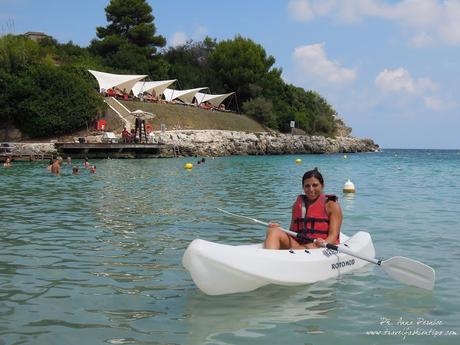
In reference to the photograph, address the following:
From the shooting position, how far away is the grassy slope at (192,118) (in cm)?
6419

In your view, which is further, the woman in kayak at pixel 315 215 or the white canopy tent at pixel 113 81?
the white canopy tent at pixel 113 81

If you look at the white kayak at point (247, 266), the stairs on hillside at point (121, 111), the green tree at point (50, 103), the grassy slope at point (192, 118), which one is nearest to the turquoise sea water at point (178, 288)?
the white kayak at point (247, 266)

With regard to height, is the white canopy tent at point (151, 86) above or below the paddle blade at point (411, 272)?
above

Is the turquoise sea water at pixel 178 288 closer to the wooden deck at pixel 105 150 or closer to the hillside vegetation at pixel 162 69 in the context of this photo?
the wooden deck at pixel 105 150

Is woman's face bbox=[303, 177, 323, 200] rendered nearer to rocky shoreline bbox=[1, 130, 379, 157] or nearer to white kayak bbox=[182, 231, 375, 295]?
white kayak bbox=[182, 231, 375, 295]

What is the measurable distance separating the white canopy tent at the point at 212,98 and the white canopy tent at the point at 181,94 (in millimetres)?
1233

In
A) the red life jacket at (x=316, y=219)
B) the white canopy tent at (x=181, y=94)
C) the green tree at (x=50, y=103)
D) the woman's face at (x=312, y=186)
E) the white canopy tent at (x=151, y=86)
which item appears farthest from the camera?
the white canopy tent at (x=181, y=94)

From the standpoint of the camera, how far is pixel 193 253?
6.05 meters

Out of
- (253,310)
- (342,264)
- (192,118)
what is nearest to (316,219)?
(342,264)

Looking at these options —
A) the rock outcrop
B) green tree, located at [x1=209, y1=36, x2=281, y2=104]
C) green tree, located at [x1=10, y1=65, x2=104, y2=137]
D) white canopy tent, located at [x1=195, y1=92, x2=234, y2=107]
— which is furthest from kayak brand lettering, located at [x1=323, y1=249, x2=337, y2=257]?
green tree, located at [x1=209, y1=36, x2=281, y2=104]

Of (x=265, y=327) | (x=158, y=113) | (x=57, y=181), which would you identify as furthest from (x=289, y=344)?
(x=158, y=113)

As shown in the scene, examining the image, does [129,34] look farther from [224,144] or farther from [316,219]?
[316,219]

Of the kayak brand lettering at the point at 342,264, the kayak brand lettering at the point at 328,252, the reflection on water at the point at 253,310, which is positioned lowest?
the reflection on water at the point at 253,310

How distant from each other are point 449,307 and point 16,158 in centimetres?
4260
